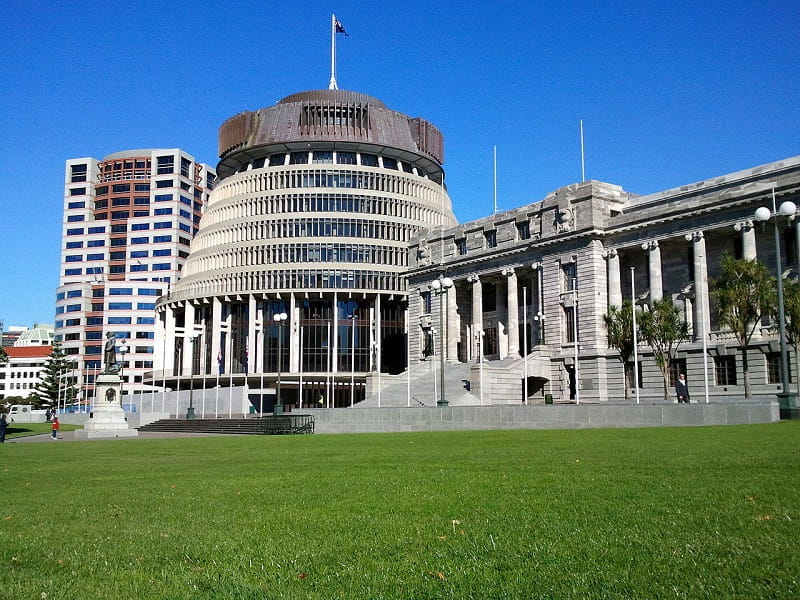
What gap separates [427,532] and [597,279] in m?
60.5

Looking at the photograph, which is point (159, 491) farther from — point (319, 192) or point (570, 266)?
point (319, 192)

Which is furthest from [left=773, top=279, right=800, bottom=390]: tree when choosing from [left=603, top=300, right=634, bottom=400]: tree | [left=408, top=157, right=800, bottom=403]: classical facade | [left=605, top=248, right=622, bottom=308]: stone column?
[left=605, top=248, right=622, bottom=308]: stone column

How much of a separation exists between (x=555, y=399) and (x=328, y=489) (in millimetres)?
57951

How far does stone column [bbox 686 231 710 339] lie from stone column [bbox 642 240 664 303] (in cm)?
294

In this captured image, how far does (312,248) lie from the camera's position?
106 metres

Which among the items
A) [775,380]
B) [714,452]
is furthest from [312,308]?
[714,452]

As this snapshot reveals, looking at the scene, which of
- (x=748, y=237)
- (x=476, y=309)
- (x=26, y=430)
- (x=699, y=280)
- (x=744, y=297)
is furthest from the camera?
(x=476, y=309)

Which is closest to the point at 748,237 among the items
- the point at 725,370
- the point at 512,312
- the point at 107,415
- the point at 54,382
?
the point at 725,370

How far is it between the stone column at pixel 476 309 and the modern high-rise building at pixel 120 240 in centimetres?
9700

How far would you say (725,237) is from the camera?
199ft

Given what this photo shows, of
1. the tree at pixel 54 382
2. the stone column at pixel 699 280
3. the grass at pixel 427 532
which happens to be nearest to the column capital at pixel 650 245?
the stone column at pixel 699 280

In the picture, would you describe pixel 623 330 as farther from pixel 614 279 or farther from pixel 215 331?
pixel 215 331

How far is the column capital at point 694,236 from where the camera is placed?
60.2 meters

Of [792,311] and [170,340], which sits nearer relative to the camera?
[792,311]
